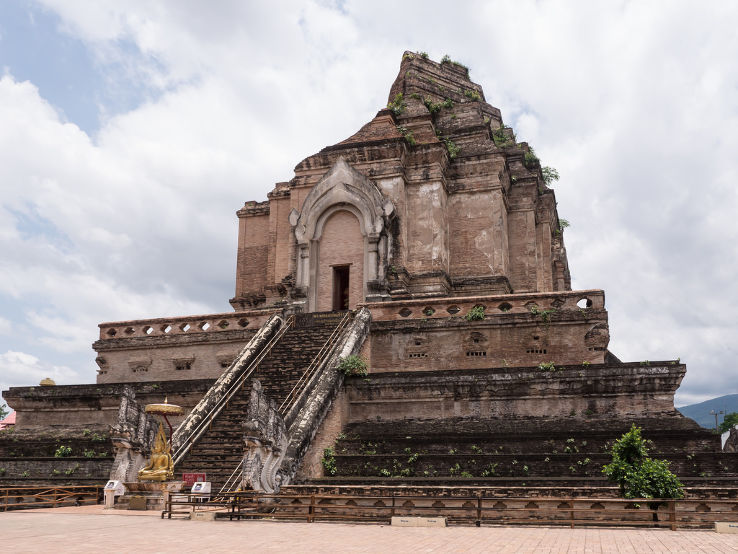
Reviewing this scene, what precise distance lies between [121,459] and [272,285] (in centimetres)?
1174

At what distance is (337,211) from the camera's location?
1001 inches

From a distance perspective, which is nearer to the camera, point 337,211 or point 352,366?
point 352,366

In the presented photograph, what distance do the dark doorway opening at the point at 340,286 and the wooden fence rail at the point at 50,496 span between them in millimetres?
10920

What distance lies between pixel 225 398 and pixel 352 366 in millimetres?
3232

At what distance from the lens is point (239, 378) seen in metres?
18.2

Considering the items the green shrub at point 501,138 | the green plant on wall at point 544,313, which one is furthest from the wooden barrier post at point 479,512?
the green shrub at point 501,138

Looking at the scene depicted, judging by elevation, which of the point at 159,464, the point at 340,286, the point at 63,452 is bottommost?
the point at 159,464

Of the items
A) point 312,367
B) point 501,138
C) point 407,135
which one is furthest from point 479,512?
point 501,138

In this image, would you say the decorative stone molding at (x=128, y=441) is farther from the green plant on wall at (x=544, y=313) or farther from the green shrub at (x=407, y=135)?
the green shrub at (x=407, y=135)

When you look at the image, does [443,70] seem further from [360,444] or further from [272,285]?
[360,444]

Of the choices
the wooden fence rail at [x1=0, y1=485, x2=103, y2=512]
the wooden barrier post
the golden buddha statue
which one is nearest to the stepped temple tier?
the golden buddha statue

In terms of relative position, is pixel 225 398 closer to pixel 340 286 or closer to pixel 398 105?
pixel 340 286

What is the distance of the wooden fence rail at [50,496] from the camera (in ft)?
49.2

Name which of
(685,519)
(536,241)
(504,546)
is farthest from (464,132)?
(504,546)
